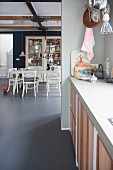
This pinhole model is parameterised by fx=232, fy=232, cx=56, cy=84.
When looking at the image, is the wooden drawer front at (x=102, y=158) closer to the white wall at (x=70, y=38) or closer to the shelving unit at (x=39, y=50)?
the white wall at (x=70, y=38)

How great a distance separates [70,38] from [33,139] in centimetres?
167

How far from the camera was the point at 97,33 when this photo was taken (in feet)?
12.2

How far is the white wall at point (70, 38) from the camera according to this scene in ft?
11.9

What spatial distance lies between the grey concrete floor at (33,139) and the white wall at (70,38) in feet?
1.56

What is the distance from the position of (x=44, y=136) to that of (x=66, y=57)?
1293mm

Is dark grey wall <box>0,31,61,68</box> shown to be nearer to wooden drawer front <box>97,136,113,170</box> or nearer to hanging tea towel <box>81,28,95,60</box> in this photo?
hanging tea towel <box>81,28,95,60</box>

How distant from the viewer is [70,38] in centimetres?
371

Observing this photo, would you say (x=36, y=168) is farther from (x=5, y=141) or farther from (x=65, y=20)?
(x=65, y=20)

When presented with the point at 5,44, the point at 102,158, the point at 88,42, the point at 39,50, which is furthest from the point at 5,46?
the point at 102,158

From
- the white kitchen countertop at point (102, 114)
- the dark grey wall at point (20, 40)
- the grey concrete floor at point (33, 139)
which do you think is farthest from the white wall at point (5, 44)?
the white kitchen countertop at point (102, 114)

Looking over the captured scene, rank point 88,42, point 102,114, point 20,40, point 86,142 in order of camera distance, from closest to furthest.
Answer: point 102,114
point 86,142
point 88,42
point 20,40

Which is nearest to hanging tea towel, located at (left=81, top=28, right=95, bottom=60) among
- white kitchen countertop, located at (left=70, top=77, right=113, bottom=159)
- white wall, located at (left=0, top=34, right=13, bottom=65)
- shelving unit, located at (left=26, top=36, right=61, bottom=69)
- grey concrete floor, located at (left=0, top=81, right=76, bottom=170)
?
grey concrete floor, located at (left=0, top=81, right=76, bottom=170)

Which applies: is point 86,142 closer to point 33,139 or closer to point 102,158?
point 102,158

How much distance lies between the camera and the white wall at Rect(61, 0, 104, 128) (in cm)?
364
